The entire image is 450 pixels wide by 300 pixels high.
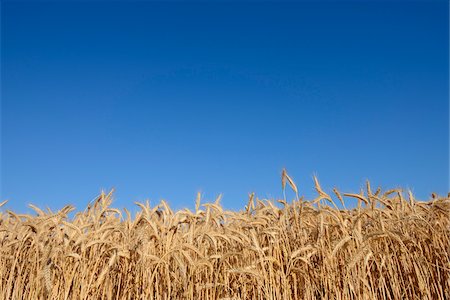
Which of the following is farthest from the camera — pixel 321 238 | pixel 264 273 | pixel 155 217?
pixel 155 217

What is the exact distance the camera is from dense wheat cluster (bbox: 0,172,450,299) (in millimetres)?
3004

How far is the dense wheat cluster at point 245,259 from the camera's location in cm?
300

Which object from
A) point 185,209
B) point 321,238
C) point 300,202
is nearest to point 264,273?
point 321,238

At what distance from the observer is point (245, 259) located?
3.28 metres

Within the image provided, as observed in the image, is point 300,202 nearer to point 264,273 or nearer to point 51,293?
point 264,273

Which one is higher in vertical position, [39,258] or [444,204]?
[444,204]

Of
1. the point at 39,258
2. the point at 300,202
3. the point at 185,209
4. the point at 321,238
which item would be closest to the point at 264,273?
the point at 321,238

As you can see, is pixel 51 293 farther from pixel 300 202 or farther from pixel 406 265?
pixel 406 265

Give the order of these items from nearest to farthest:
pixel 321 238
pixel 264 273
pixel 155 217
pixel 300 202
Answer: pixel 264 273
pixel 321 238
pixel 300 202
pixel 155 217

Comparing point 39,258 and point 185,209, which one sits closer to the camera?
point 39,258

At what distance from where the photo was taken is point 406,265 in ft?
10.7

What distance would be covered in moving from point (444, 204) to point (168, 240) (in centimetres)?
268

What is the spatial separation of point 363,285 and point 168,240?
1.58m

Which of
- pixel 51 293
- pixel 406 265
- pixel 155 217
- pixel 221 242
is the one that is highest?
pixel 155 217
